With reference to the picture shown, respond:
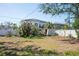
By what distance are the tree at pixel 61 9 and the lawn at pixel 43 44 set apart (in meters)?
0.28

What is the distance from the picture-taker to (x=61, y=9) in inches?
93.0

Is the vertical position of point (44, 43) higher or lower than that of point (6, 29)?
lower

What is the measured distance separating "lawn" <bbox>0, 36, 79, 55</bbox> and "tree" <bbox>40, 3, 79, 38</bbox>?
0.28 m

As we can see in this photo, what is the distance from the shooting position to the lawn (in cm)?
231

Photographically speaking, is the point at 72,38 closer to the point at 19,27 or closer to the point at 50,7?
the point at 50,7

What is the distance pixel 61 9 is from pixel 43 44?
0.44 metres

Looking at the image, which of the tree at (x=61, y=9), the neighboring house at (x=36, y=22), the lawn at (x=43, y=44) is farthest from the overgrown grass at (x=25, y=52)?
the tree at (x=61, y=9)

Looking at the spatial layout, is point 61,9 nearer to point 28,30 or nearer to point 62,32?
point 62,32

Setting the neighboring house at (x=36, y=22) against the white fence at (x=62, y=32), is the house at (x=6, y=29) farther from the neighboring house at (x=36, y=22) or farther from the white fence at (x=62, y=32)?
the white fence at (x=62, y=32)

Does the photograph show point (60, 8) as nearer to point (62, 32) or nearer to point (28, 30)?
point (62, 32)

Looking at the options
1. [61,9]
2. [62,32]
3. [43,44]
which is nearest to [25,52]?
[43,44]

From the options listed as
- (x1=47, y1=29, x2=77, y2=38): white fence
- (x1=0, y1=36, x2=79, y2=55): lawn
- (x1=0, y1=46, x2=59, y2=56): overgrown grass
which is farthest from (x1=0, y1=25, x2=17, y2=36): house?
(x1=47, y1=29, x2=77, y2=38): white fence

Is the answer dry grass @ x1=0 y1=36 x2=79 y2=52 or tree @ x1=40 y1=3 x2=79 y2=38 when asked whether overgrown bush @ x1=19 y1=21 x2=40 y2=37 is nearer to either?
dry grass @ x1=0 y1=36 x2=79 y2=52

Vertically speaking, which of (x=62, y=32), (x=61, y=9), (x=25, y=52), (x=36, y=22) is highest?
(x=61, y=9)
